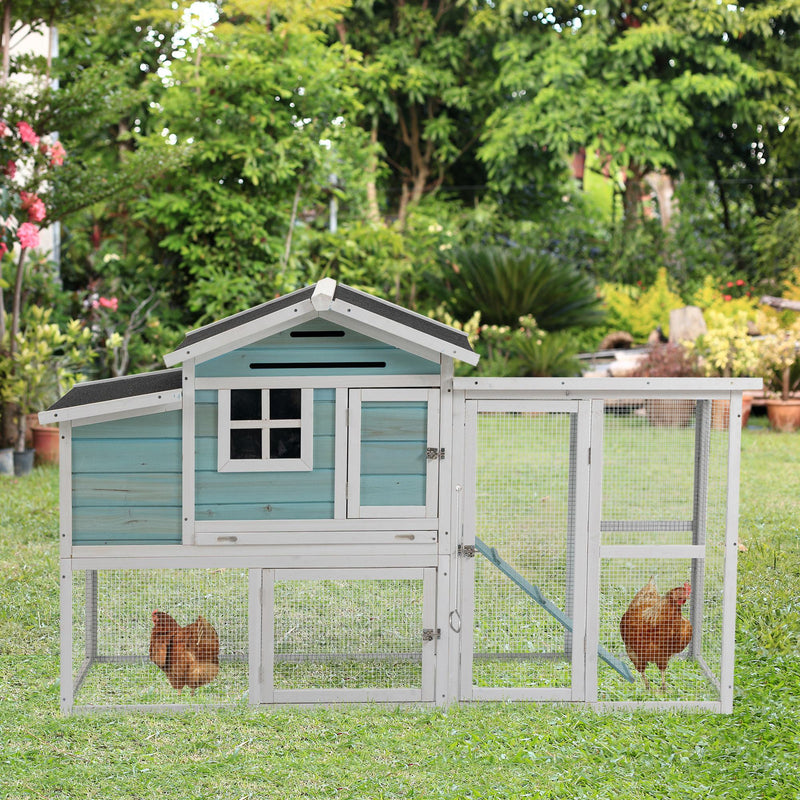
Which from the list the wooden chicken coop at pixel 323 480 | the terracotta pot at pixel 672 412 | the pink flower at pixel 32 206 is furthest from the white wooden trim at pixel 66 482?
the terracotta pot at pixel 672 412

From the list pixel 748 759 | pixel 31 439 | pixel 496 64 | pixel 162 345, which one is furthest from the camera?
pixel 496 64

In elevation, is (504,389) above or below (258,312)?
below

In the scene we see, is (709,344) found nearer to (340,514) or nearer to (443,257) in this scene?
(443,257)

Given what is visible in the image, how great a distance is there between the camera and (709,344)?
10398 mm

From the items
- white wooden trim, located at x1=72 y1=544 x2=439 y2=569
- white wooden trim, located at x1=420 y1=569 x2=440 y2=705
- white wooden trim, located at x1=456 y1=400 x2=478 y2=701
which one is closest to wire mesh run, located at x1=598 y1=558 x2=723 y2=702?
white wooden trim, located at x1=456 y1=400 x2=478 y2=701

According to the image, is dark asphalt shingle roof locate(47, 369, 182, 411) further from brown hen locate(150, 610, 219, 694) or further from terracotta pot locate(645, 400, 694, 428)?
terracotta pot locate(645, 400, 694, 428)

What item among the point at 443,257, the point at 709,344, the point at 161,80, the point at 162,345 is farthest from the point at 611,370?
the point at 161,80

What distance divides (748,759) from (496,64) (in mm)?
15214

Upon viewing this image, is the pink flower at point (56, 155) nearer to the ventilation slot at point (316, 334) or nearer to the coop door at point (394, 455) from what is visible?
the ventilation slot at point (316, 334)

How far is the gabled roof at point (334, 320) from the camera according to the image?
10.7ft

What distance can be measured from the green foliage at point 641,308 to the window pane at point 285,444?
11.3 metres

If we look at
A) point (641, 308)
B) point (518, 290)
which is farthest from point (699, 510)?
point (641, 308)

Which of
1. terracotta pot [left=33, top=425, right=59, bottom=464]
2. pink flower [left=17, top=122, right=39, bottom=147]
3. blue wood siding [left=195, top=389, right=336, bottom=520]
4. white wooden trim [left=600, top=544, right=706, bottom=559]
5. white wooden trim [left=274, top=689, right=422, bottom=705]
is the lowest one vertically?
white wooden trim [left=274, top=689, right=422, bottom=705]

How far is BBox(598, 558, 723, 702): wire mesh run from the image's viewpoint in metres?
3.61
